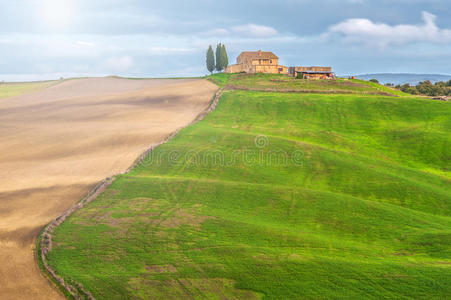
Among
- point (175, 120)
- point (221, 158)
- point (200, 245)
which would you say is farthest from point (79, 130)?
point (200, 245)

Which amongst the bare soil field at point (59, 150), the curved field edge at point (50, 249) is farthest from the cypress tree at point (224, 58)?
the curved field edge at point (50, 249)

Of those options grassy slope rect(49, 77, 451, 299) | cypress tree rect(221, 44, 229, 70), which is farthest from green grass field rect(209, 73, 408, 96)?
grassy slope rect(49, 77, 451, 299)

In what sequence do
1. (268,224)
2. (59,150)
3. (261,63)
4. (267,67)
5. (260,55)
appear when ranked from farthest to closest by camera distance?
(260,55) → (267,67) → (261,63) → (59,150) → (268,224)

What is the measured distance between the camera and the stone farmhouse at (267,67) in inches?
3829

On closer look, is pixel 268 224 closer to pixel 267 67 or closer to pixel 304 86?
pixel 304 86

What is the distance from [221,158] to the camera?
3406 centimetres

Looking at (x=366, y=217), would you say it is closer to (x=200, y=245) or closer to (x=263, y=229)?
(x=263, y=229)

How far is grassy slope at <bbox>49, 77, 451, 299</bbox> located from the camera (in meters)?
15.0

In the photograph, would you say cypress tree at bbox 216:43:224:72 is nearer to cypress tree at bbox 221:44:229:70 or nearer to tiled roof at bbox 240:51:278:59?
cypress tree at bbox 221:44:229:70

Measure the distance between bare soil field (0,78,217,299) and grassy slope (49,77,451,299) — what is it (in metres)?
2.36

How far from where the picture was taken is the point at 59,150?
38312mm

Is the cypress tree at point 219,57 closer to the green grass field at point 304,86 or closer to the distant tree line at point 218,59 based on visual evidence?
the distant tree line at point 218,59

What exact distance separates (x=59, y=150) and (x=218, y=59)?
88.5m

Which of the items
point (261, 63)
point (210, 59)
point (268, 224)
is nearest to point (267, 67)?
point (261, 63)
